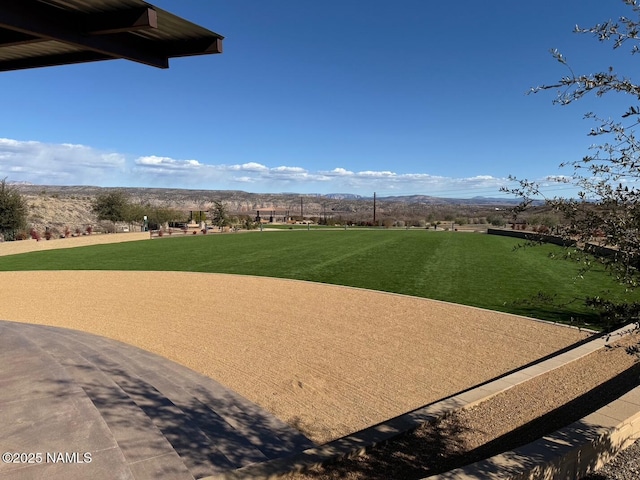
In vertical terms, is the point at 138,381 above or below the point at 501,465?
below

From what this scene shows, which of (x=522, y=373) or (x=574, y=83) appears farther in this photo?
(x=522, y=373)

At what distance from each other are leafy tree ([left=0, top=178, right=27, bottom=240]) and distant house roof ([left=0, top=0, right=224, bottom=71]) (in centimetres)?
3082

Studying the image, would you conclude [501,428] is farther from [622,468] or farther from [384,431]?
[384,431]

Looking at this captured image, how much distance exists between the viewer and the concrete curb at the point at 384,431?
3.63 metres

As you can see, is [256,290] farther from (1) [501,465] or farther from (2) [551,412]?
(1) [501,465]

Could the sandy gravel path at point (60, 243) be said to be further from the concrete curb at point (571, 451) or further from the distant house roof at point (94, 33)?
the concrete curb at point (571, 451)

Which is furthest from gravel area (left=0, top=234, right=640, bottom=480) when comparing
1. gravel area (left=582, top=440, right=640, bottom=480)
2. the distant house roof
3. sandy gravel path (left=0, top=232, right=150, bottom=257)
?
sandy gravel path (left=0, top=232, right=150, bottom=257)

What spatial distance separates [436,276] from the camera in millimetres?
16688

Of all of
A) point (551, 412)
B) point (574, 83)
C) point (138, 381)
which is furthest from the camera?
point (138, 381)

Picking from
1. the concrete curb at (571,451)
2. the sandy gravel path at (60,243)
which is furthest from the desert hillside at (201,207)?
the concrete curb at (571,451)

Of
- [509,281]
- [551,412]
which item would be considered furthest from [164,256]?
[551,412]

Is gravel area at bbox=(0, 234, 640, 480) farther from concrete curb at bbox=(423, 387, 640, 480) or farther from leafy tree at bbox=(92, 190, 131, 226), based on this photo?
leafy tree at bbox=(92, 190, 131, 226)

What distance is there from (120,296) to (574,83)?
13382mm

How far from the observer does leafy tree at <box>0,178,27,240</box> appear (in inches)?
1222
